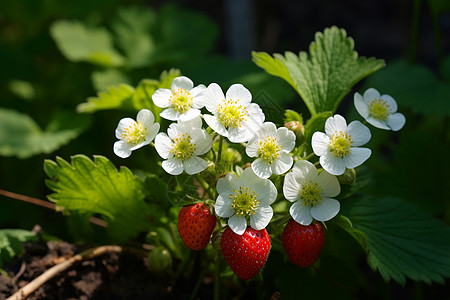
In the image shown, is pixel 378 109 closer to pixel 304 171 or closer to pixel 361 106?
pixel 361 106

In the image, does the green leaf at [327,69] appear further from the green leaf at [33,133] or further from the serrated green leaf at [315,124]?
the green leaf at [33,133]

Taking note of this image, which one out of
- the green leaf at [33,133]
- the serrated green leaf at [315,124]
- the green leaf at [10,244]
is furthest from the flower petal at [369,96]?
the green leaf at [33,133]

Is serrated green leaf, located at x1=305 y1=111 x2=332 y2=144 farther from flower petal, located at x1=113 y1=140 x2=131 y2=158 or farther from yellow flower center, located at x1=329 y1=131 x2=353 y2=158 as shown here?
flower petal, located at x1=113 y1=140 x2=131 y2=158

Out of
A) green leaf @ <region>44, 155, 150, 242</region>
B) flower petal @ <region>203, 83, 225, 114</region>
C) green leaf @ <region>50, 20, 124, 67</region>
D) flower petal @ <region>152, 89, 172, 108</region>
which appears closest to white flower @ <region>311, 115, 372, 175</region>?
flower petal @ <region>203, 83, 225, 114</region>

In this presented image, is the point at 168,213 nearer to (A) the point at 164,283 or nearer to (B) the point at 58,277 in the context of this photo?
(A) the point at 164,283

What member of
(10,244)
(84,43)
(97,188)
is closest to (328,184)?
(97,188)

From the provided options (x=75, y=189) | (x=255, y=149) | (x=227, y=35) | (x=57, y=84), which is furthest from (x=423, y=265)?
(x=227, y=35)
